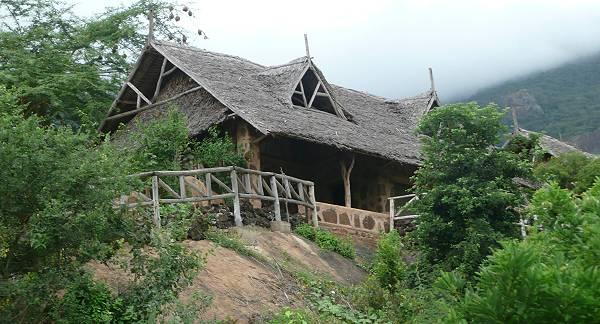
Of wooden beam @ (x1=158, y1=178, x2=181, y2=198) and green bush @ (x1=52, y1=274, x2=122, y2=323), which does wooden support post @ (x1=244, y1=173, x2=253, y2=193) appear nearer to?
wooden beam @ (x1=158, y1=178, x2=181, y2=198)

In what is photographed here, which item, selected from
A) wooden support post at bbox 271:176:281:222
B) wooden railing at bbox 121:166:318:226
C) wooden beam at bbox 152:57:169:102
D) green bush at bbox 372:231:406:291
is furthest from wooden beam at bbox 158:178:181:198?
wooden beam at bbox 152:57:169:102

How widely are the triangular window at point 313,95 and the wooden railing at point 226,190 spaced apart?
11.4 feet

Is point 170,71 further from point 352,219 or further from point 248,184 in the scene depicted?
point 248,184

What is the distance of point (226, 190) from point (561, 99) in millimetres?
42014

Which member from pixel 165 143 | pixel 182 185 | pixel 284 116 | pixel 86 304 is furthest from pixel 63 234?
pixel 284 116

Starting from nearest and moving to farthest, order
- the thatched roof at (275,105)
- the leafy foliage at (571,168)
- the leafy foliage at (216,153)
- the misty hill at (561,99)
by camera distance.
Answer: the leafy foliage at (216,153)
the thatched roof at (275,105)
the leafy foliage at (571,168)
the misty hill at (561,99)

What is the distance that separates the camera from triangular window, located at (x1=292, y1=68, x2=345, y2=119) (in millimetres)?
25219

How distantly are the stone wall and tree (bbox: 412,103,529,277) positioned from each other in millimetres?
4289

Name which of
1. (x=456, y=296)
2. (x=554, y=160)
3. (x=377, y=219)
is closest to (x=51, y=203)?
(x=456, y=296)

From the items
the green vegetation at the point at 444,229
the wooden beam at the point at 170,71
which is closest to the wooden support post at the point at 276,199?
the green vegetation at the point at 444,229

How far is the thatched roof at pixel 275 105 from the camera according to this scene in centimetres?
2256

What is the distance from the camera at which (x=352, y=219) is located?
895 inches

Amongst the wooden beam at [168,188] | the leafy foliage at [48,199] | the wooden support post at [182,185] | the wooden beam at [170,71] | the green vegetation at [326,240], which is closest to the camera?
the leafy foliage at [48,199]

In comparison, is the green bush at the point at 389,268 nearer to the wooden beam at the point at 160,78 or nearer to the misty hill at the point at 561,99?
the wooden beam at the point at 160,78
